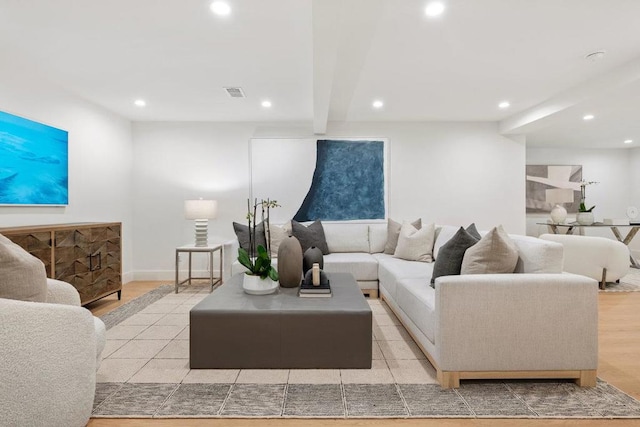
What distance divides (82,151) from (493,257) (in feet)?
14.6

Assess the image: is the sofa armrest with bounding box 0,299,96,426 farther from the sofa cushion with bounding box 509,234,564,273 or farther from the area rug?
the sofa cushion with bounding box 509,234,564,273

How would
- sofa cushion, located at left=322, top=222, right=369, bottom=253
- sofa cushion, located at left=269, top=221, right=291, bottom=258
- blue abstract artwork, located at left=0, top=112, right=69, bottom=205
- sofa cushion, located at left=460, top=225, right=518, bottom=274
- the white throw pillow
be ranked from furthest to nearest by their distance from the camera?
1. sofa cushion, located at left=322, top=222, right=369, bottom=253
2. sofa cushion, located at left=269, top=221, right=291, bottom=258
3. the white throw pillow
4. blue abstract artwork, located at left=0, top=112, right=69, bottom=205
5. sofa cushion, located at left=460, top=225, right=518, bottom=274

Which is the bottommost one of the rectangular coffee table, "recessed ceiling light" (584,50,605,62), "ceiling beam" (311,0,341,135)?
the rectangular coffee table

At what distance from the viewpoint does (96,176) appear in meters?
4.60

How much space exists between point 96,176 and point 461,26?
4.32m

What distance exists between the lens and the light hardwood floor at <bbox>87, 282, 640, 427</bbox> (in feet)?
5.88

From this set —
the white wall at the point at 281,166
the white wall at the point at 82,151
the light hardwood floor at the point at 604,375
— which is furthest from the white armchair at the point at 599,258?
the white wall at the point at 82,151

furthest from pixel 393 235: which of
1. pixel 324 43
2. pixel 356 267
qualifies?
pixel 324 43

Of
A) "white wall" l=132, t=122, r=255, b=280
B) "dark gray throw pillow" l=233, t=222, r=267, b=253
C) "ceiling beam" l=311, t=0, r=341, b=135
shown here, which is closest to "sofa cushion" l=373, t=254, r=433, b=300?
"dark gray throw pillow" l=233, t=222, r=267, b=253

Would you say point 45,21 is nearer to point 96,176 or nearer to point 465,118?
point 96,176

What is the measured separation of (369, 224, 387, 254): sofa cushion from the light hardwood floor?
2408 mm

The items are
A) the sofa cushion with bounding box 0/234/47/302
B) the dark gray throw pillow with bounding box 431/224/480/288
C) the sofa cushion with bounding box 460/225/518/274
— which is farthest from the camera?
the dark gray throw pillow with bounding box 431/224/480/288

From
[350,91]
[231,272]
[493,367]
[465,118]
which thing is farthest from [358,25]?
[465,118]

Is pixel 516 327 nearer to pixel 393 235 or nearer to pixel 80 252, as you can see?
pixel 393 235
